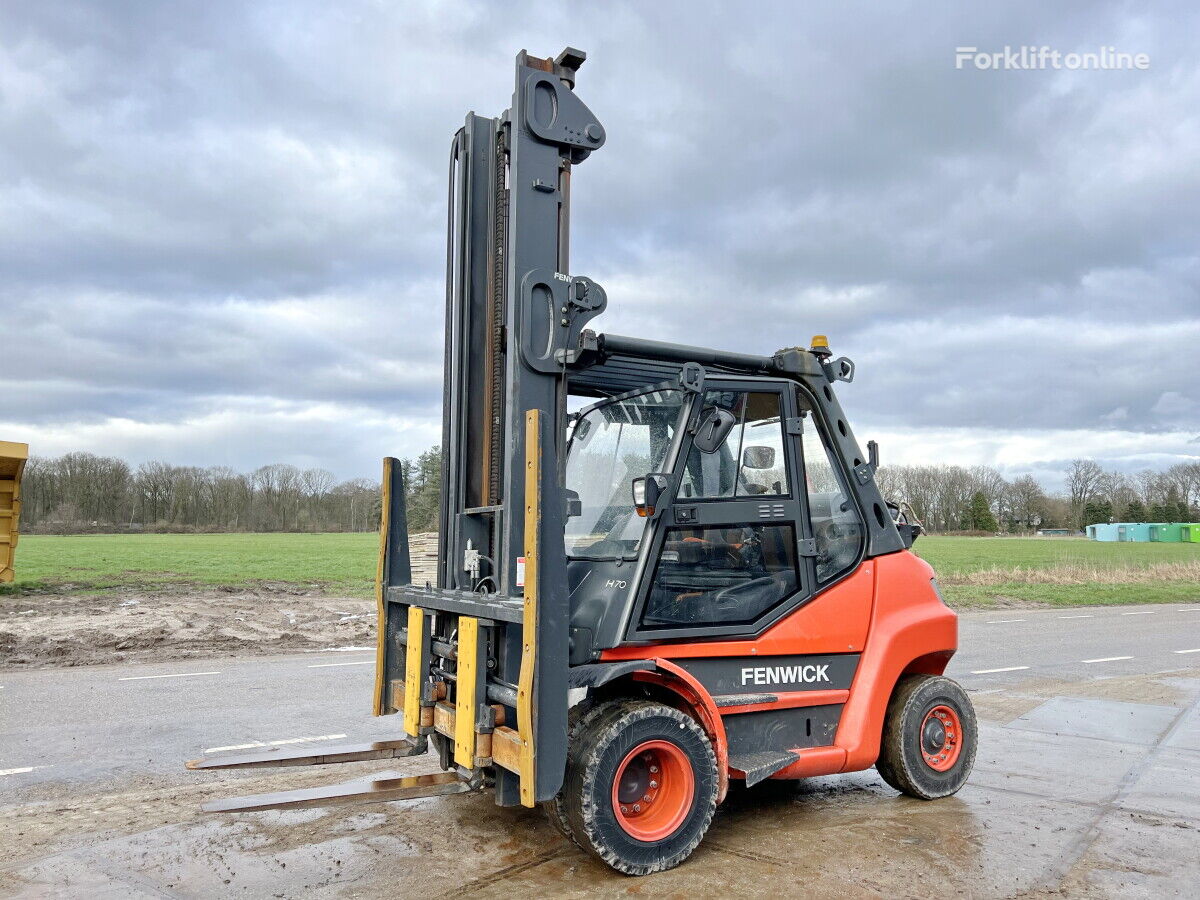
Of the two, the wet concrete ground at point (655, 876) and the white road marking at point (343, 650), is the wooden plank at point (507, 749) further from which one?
the white road marking at point (343, 650)

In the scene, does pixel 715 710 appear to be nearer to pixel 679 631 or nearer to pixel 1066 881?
pixel 679 631

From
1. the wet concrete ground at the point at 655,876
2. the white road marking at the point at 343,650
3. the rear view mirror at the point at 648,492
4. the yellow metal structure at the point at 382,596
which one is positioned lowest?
the white road marking at the point at 343,650

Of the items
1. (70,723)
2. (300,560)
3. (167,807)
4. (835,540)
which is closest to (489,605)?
(835,540)

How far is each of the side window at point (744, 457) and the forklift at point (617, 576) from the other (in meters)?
0.01

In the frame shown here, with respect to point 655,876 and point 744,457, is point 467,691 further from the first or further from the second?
point 744,457

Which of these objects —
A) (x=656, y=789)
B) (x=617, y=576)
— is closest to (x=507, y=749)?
(x=656, y=789)

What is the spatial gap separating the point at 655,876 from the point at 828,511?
86.4 inches

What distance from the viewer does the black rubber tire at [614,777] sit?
13.5ft

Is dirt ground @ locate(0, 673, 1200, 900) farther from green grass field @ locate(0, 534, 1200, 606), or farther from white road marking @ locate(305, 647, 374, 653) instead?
green grass field @ locate(0, 534, 1200, 606)

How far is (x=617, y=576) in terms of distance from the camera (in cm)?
465

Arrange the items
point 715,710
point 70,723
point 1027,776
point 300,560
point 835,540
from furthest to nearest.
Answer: point 300,560, point 70,723, point 1027,776, point 835,540, point 715,710

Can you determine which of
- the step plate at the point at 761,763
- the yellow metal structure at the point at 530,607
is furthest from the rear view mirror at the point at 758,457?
the step plate at the point at 761,763

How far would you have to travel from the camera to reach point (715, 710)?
14.8 feet

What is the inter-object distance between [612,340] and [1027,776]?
163 inches
